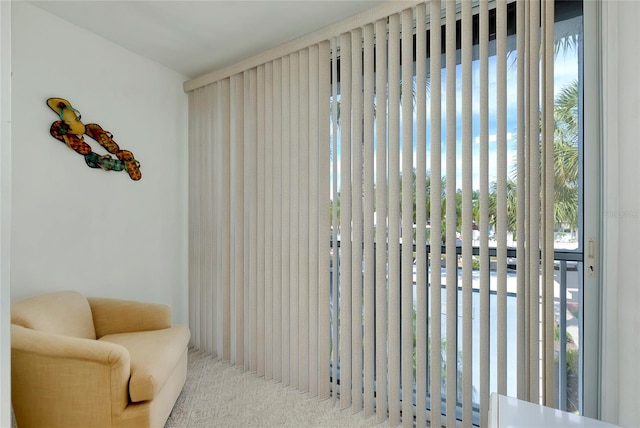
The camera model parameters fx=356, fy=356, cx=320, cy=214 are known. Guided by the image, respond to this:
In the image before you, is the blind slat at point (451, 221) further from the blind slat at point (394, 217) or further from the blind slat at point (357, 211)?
the blind slat at point (357, 211)

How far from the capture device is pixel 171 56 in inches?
114

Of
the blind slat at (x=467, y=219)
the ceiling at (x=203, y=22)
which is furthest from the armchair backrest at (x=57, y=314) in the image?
the blind slat at (x=467, y=219)

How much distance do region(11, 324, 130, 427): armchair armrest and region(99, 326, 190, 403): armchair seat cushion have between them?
0.07 metres

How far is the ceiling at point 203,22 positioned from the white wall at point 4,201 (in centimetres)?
164

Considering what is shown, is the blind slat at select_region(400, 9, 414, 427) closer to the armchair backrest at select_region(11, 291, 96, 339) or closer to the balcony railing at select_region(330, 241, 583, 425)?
the balcony railing at select_region(330, 241, 583, 425)

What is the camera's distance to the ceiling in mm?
2207

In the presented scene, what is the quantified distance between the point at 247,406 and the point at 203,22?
8.35ft

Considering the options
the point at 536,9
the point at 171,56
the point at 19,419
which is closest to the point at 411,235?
the point at 536,9

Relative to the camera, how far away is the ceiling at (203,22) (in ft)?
7.24

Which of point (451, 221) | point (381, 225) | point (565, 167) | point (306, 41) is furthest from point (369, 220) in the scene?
point (306, 41)

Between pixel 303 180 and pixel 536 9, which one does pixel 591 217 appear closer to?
pixel 536 9

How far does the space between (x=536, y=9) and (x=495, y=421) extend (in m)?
1.75

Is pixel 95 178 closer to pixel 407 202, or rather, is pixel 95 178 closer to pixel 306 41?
pixel 306 41

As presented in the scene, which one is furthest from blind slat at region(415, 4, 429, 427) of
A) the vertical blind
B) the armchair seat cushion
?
the armchair seat cushion
